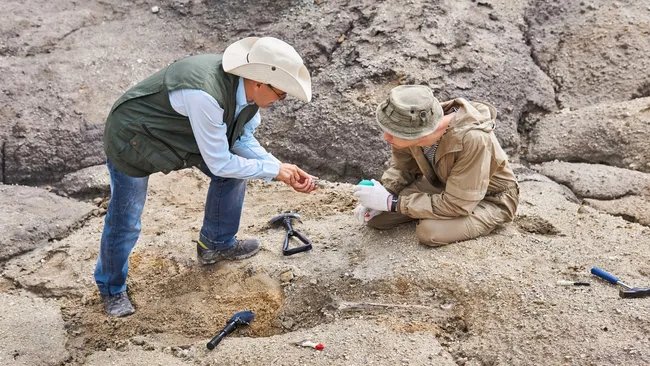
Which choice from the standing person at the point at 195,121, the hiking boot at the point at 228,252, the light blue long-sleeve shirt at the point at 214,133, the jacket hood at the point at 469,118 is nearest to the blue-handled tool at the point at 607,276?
the jacket hood at the point at 469,118

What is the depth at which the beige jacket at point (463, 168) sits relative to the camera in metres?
3.25

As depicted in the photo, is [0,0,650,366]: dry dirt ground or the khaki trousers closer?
[0,0,650,366]: dry dirt ground

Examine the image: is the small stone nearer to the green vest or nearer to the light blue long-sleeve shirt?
the light blue long-sleeve shirt

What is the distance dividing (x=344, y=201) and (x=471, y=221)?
1.16 m

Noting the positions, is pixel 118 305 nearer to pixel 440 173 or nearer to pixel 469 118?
pixel 440 173

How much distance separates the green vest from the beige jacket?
1024 millimetres

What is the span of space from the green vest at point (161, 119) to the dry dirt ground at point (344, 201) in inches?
37.4

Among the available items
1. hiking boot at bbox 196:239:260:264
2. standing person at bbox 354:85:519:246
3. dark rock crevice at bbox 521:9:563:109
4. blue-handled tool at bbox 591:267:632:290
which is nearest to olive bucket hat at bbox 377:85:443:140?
standing person at bbox 354:85:519:246

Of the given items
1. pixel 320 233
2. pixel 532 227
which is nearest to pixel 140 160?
pixel 320 233

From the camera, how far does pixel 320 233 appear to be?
405cm

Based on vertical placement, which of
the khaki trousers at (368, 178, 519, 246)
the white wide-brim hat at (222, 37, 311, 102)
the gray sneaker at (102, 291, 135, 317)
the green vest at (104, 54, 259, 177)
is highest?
the white wide-brim hat at (222, 37, 311, 102)

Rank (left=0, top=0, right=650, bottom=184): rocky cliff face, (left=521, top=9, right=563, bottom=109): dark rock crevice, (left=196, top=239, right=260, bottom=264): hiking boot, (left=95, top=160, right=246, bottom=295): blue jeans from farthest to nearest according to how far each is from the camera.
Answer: (left=521, top=9, right=563, bottom=109): dark rock crevice < (left=0, top=0, right=650, bottom=184): rocky cliff face < (left=196, top=239, right=260, bottom=264): hiking boot < (left=95, top=160, right=246, bottom=295): blue jeans

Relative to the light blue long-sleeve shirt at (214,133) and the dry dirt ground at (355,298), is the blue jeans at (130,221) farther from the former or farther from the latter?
the light blue long-sleeve shirt at (214,133)

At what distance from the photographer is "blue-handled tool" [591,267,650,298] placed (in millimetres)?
3020
